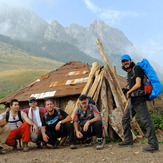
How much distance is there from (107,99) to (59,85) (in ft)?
12.1

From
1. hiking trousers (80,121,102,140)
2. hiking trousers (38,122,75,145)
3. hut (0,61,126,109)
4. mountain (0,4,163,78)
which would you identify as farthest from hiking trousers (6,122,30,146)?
mountain (0,4,163,78)

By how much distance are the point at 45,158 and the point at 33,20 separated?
173 m

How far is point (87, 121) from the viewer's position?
483cm

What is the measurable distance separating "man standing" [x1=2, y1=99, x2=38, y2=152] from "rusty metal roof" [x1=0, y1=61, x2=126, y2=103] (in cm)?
347

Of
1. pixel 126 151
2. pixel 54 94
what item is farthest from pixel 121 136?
pixel 54 94

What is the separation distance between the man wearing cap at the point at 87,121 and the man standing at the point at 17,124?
1181 millimetres

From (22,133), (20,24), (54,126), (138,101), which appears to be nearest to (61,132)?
(54,126)

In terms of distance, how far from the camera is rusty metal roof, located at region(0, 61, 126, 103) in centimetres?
886

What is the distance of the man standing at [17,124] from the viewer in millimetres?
5074

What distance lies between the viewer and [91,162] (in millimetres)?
3641

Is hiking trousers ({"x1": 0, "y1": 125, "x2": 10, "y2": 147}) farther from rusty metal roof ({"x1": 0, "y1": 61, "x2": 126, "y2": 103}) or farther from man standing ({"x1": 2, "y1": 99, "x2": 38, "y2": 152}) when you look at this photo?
rusty metal roof ({"x1": 0, "y1": 61, "x2": 126, "y2": 103})

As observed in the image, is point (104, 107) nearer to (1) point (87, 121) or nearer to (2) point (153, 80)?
(1) point (87, 121)

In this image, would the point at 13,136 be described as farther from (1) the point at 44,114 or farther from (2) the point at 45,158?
(2) the point at 45,158

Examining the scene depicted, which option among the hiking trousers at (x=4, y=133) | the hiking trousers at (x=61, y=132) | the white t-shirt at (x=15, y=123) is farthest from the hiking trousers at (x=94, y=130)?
the hiking trousers at (x=4, y=133)
